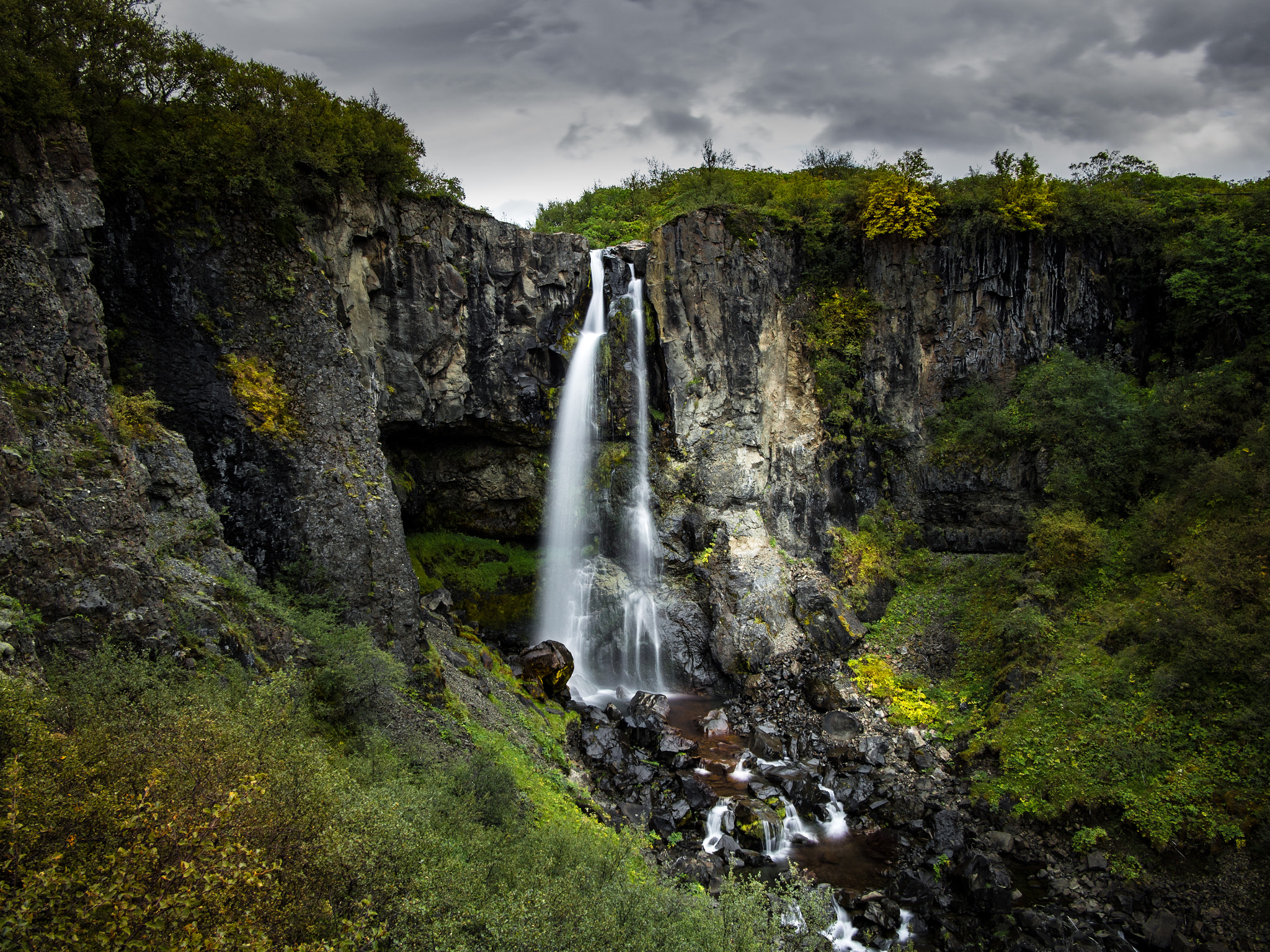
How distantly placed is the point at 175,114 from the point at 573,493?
15.0 meters

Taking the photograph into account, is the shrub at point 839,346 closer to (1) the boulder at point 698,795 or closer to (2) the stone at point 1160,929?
(1) the boulder at point 698,795

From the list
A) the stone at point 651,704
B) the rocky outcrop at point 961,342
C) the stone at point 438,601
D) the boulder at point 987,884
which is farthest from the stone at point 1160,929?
the stone at point 438,601

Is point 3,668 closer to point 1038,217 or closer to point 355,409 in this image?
point 355,409

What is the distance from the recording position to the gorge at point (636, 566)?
629 centimetres

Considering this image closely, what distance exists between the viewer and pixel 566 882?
6.86 meters

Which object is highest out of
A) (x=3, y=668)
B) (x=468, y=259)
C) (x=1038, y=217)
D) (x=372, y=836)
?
(x=1038, y=217)

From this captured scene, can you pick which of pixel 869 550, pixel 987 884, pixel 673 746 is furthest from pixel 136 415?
pixel 869 550

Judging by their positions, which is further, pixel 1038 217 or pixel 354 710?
pixel 1038 217

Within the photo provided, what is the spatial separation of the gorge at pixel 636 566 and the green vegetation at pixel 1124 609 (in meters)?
0.10

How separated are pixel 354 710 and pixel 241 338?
7924 mm

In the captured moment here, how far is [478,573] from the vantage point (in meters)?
23.1

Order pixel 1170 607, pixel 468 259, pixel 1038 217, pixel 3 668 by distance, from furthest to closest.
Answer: pixel 1038 217, pixel 468 259, pixel 1170 607, pixel 3 668

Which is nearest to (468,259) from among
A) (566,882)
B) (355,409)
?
(355,409)

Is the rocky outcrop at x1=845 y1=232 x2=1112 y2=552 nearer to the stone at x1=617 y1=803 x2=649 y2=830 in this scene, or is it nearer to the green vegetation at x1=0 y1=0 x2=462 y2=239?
the stone at x1=617 y1=803 x2=649 y2=830
